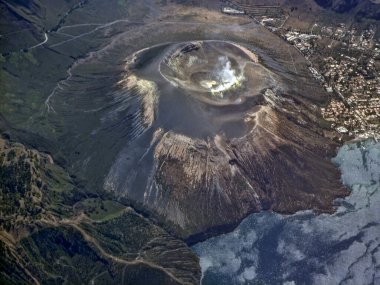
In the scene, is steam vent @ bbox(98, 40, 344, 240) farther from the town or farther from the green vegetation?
the town

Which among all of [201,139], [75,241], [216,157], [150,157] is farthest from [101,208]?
[216,157]

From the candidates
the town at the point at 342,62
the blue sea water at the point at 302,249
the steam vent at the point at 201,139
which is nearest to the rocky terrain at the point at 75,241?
the steam vent at the point at 201,139

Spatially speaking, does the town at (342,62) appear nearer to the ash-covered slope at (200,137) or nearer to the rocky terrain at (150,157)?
the rocky terrain at (150,157)

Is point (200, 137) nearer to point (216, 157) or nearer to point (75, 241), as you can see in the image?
point (216, 157)

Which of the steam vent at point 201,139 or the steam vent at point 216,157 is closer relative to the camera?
the steam vent at point 216,157

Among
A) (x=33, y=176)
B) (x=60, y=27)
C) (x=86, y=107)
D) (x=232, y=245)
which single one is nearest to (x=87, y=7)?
(x=60, y=27)

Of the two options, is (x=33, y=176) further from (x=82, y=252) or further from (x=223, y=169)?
(x=223, y=169)

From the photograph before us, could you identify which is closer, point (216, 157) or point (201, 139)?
point (216, 157)

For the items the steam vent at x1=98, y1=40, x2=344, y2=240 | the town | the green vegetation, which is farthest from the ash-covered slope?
the town
